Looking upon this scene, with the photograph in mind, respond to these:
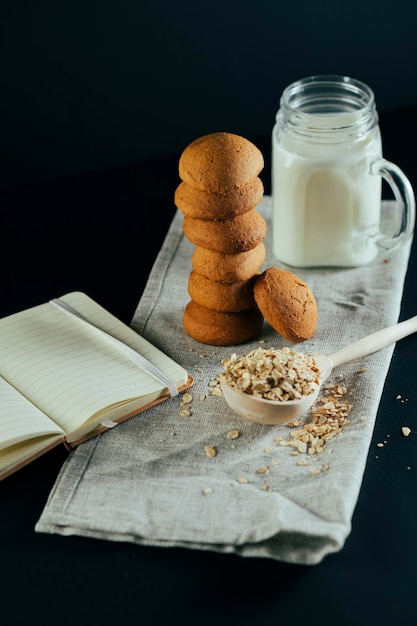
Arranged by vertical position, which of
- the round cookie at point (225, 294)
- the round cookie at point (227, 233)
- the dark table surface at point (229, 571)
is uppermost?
the round cookie at point (227, 233)

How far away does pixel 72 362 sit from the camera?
1.26 metres

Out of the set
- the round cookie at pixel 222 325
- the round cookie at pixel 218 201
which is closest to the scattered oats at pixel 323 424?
the round cookie at pixel 222 325

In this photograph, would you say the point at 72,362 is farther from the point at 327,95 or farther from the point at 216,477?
the point at 327,95

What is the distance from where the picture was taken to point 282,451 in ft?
3.74

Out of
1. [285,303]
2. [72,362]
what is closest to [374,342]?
[285,303]

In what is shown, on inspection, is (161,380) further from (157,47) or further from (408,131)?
(408,131)

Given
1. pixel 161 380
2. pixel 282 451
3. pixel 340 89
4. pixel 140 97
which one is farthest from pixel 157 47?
pixel 282 451

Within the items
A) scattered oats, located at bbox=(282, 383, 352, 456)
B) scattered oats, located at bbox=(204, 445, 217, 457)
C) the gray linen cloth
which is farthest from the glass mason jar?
scattered oats, located at bbox=(204, 445, 217, 457)

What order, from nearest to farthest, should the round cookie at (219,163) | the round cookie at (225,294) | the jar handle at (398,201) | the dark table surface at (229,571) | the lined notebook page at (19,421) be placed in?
the dark table surface at (229,571) → the lined notebook page at (19,421) → the round cookie at (219,163) → the round cookie at (225,294) → the jar handle at (398,201)

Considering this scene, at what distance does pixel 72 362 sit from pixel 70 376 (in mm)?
39

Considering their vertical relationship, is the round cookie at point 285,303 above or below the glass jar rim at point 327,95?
below

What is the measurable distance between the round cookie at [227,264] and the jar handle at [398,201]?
0.27m

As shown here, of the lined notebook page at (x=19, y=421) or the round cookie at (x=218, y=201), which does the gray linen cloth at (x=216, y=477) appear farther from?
the round cookie at (x=218, y=201)

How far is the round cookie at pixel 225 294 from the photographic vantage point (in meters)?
1.31
